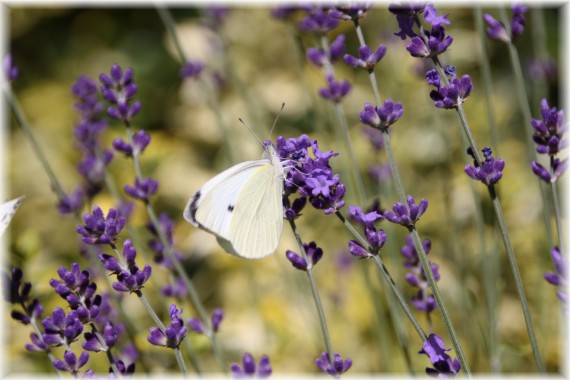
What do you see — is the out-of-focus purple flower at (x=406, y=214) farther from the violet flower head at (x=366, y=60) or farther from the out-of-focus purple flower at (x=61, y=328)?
the out-of-focus purple flower at (x=61, y=328)

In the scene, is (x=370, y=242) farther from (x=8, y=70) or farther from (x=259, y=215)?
(x=8, y=70)

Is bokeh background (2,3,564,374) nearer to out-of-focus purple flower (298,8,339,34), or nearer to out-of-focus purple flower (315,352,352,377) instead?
out-of-focus purple flower (298,8,339,34)

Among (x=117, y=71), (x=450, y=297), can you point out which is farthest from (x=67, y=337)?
(x=450, y=297)

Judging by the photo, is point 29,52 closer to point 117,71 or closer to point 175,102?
point 175,102

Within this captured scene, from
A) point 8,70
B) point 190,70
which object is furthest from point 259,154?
point 8,70

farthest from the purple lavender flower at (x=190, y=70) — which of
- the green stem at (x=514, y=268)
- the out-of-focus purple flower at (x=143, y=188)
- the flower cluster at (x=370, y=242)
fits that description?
the green stem at (x=514, y=268)

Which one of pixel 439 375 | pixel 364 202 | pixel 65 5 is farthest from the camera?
pixel 65 5
